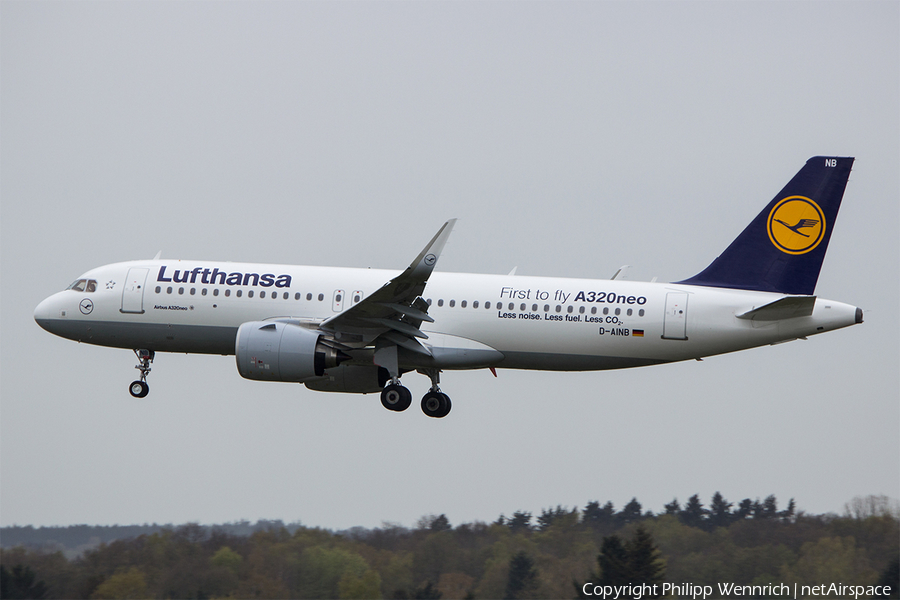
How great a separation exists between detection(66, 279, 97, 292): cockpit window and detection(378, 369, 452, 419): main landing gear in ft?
33.3

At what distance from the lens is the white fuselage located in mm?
33750

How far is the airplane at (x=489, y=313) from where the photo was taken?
3316 cm

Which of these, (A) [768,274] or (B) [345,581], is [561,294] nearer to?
(A) [768,274]

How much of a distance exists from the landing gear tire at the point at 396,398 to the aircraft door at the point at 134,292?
27.1 ft

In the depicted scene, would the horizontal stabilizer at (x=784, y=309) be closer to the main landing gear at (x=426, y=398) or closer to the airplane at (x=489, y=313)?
the airplane at (x=489, y=313)

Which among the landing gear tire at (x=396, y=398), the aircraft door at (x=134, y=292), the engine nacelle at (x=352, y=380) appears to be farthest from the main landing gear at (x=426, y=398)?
the aircraft door at (x=134, y=292)

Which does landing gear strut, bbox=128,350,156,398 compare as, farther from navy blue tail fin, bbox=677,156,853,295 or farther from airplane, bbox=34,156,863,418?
navy blue tail fin, bbox=677,156,853,295

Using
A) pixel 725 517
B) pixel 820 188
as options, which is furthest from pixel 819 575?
pixel 820 188

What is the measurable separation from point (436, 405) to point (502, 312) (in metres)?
3.95

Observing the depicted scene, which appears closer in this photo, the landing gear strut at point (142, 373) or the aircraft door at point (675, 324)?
the aircraft door at point (675, 324)

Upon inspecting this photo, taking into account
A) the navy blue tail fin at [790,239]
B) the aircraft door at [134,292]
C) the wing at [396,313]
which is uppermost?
the navy blue tail fin at [790,239]

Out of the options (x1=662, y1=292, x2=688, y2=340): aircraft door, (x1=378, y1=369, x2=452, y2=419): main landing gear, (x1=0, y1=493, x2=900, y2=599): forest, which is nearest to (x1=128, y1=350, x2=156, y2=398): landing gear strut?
(x1=0, y1=493, x2=900, y2=599): forest

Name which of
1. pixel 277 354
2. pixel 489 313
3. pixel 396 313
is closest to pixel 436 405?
pixel 489 313

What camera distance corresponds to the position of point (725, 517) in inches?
1661
